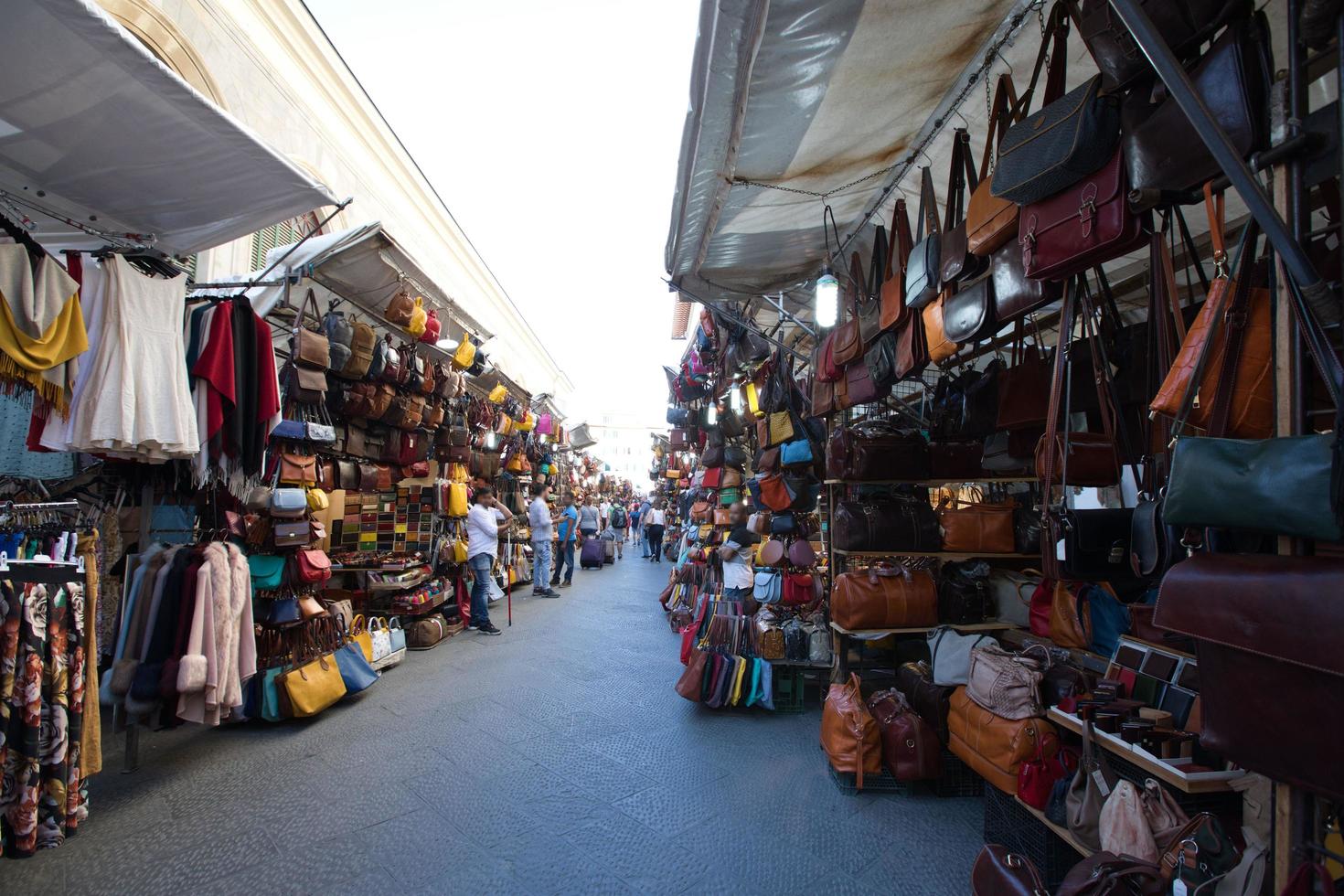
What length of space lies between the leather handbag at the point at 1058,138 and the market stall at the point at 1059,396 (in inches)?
0.4

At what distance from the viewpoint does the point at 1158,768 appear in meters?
1.87

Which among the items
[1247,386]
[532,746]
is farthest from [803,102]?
[532,746]

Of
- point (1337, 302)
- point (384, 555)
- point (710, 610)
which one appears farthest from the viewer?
point (384, 555)

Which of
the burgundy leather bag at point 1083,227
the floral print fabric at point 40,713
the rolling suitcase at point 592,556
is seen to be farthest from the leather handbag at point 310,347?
the rolling suitcase at point 592,556

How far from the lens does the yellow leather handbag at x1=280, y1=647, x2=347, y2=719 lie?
3.90 m

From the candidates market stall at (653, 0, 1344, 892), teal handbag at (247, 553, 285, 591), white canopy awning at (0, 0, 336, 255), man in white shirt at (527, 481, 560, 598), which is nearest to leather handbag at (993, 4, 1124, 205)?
market stall at (653, 0, 1344, 892)

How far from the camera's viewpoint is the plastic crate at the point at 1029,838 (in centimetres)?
236

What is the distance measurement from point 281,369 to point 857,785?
16.6 ft

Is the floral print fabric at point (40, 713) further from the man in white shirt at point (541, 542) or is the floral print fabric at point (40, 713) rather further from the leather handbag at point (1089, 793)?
the man in white shirt at point (541, 542)

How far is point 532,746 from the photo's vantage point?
3703 millimetres

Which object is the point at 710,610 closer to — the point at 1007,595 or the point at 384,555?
the point at 1007,595

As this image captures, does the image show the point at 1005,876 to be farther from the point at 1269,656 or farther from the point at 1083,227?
the point at 1083,227

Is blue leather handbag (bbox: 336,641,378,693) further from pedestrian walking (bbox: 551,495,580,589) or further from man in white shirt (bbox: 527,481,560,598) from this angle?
pedestrian walking (bbox: 551,495,580,589)

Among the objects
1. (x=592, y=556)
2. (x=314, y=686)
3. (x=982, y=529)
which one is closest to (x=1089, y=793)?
(x=982, y=529)
